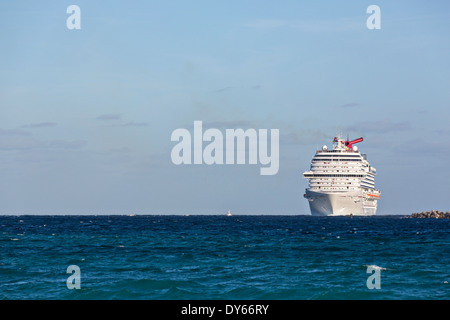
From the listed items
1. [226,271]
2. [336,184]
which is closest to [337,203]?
[336,184]

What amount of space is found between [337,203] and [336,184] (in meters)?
6.03

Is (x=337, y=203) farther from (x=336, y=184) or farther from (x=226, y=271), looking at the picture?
(x=226, y=271)

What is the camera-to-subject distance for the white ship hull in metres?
189

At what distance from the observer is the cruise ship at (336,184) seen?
189875 mm

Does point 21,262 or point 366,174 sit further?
point 366,174

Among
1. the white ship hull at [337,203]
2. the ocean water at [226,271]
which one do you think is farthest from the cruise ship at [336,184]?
the ocean water at [226,271]

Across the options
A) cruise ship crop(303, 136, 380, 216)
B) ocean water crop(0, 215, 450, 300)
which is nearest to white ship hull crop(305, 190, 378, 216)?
cruise ship crop(303, 136, 380, 216)

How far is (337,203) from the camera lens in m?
190

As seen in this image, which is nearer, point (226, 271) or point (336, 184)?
point (226, 271)

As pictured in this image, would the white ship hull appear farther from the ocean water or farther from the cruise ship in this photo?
the ocean water
